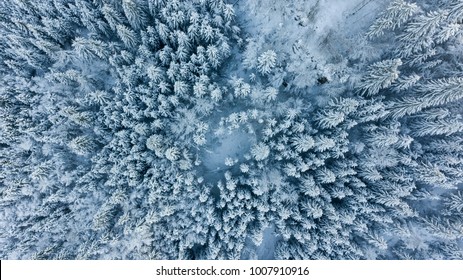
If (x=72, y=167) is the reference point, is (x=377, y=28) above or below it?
above

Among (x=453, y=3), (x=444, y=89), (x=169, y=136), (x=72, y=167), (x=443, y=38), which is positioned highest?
(x=453, y=3)

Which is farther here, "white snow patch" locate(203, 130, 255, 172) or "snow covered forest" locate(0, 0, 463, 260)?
"white snow patch" locate(203, 130, 255, 172)

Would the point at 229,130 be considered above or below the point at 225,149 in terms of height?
above

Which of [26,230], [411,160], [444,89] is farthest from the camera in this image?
[26,230]

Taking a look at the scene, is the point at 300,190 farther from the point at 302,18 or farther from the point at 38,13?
the point at 38,13

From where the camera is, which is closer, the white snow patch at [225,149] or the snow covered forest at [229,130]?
the snow covered forest at [229,130]

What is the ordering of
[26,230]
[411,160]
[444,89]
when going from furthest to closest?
[26,230]
[411,160]
[444,89]

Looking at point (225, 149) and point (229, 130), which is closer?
point (229, 130)
